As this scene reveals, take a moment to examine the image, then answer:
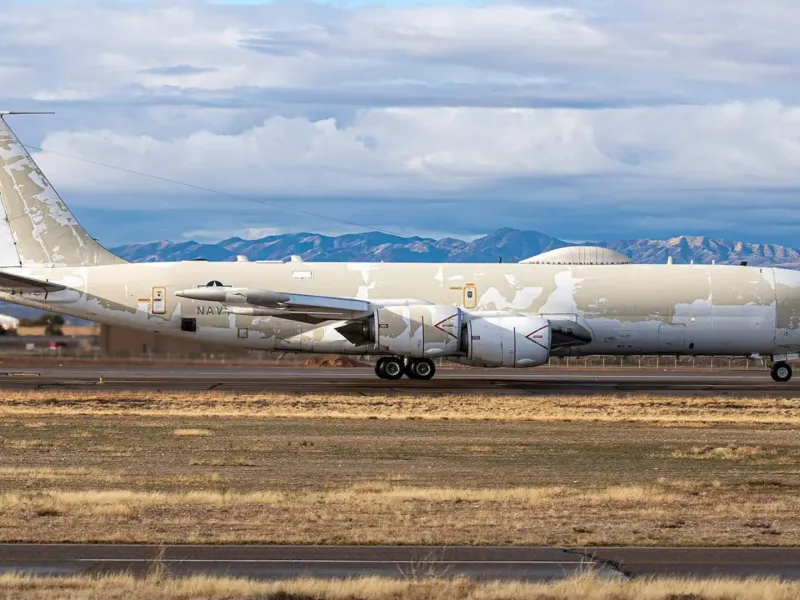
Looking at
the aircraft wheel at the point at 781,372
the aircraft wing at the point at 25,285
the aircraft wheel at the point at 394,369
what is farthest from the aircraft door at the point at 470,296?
the aircraft wing at the point at 25,285

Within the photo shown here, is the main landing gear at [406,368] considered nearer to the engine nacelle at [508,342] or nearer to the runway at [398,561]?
the engine nacelle at [508,342]

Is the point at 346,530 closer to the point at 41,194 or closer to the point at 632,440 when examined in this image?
the point at 632,440

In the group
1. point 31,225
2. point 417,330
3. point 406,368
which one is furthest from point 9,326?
point 417,330

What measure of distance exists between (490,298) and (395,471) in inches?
1060

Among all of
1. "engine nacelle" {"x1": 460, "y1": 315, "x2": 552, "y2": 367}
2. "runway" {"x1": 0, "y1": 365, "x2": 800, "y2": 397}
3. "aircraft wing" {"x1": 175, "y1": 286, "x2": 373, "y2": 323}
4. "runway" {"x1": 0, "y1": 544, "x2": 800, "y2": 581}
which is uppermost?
"aircraft wing" {"x1": 175, "y1": 286, "x2": 373, "y2": 323}

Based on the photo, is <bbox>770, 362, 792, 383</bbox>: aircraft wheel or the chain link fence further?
the chain link fence

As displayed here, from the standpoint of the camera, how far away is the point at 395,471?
2169 cm

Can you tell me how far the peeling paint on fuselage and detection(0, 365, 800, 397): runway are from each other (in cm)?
Answer: 178

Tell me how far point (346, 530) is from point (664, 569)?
13.1 feet

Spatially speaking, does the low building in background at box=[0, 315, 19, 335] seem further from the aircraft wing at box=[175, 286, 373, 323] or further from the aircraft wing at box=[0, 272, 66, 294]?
the aircraft wing at box=[175, 286, 373, 323]


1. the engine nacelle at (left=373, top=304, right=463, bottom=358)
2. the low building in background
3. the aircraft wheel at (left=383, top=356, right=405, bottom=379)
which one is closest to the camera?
the engine nacelle at (left=373, top=304, right=463, bottom=358)

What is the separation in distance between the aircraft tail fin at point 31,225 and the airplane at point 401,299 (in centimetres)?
5

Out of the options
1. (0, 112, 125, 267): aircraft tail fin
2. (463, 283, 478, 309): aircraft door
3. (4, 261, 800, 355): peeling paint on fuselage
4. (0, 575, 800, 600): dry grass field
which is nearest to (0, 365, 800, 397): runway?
(4, 261, 800, 355): peeling paint on fuselage

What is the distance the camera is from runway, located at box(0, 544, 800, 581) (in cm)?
1226
